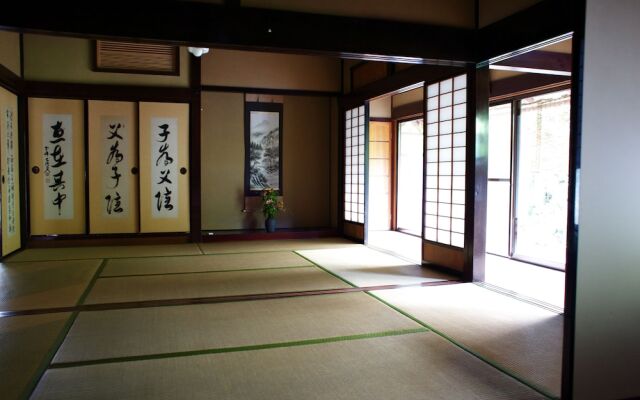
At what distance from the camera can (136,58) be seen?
6.75 m

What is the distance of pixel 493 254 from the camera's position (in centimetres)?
624

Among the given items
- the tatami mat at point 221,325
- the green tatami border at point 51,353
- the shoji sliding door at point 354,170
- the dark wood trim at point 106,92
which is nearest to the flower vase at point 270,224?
the shoji sliding door at point 354,170

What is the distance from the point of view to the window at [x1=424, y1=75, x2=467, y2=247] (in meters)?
4.93

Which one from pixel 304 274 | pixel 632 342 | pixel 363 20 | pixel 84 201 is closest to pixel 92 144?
pixel 84 201

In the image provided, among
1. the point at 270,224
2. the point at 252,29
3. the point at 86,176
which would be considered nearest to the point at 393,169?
the point at 270,224

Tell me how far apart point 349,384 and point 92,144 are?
5572 mm

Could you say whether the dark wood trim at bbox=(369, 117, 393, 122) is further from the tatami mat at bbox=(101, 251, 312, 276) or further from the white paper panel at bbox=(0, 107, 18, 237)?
the white paper panel at bbox=(0, 107, 18, 237)

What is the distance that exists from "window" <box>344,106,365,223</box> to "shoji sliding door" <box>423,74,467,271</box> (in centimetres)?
174

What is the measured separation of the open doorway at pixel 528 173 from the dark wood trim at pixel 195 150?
12.8 ft

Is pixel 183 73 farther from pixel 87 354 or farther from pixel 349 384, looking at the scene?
pixel 349 384

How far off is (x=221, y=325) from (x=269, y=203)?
4416 mm

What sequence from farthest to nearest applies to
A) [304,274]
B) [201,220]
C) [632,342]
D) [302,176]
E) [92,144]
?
[302,176] < [201,220] < [92,144] < [304,274] < [632,342]

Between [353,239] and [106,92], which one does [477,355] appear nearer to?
[353,239]

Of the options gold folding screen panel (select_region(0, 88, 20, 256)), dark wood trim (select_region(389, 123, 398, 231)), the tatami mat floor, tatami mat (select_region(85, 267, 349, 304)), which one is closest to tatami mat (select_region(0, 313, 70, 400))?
the tatami mat floor
